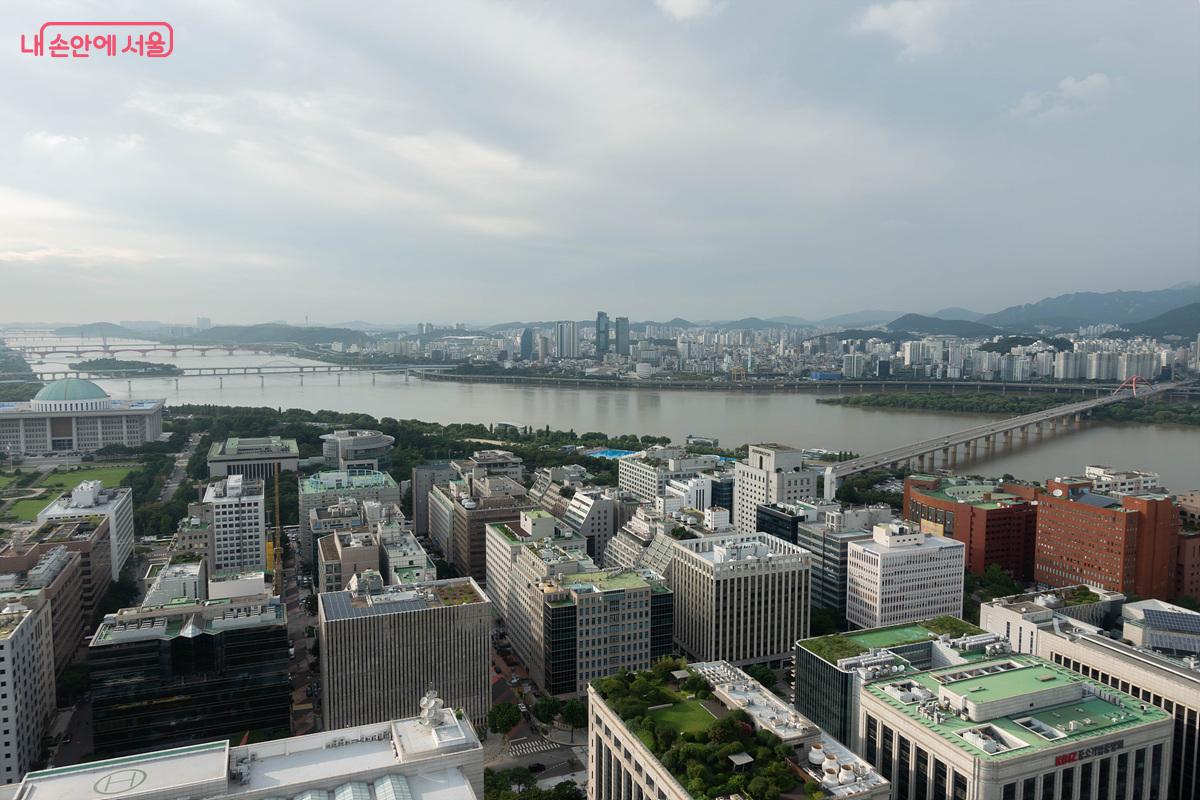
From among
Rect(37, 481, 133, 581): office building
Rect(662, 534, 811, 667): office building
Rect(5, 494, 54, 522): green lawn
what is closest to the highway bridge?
Rect(662, 534, 811, 667): office building

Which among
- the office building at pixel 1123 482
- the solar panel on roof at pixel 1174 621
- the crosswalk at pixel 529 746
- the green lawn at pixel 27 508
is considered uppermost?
the office building at pixel 1123 482

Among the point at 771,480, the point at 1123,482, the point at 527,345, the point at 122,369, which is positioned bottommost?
the point at 1123,482

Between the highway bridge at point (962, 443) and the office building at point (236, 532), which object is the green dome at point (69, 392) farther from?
the highway bridge at point (962, 443)

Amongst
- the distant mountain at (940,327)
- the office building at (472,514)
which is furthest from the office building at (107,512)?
the distant mountain at (940,327)

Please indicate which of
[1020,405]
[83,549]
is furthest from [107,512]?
[1020,405]

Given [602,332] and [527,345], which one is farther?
[602,332]

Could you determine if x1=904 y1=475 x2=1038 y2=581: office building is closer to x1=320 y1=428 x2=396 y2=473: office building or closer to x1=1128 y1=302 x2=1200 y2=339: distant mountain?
x1=320 y1=428 x2=396 y2=473: office building

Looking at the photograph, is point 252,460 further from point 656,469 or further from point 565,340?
point 565,340
